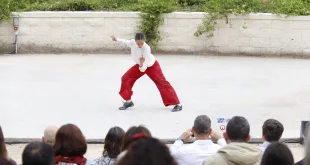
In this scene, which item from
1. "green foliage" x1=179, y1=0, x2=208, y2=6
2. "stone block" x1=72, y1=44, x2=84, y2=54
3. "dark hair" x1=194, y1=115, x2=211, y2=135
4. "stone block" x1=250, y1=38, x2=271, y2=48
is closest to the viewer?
"dark hair" x1=194, y1=115, x2=211, y2=135

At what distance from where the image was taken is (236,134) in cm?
500

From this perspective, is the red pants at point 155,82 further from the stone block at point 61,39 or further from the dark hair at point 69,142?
the stone block at point 61,39

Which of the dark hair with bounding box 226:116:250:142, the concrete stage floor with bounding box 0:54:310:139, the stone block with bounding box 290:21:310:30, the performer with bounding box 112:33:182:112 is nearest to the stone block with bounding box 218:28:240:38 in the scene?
the concrete stage floor with bounding box 0:54:310:139

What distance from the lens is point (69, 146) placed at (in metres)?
→ 4.60

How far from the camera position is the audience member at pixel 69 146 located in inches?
Result: 181

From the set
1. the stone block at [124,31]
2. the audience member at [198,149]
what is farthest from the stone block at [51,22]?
the audience member at [198,149]

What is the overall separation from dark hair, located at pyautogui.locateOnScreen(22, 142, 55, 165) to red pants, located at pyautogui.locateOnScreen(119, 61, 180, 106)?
574cm

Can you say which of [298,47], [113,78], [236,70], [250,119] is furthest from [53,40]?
[250,119]

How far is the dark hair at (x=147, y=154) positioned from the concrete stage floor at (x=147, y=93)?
4406 mm

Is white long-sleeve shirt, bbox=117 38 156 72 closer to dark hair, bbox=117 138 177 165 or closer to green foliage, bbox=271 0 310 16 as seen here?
green foliage, bbox=271 0 310 16

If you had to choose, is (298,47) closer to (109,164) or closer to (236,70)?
(236,70)

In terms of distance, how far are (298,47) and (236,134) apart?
32.8ft

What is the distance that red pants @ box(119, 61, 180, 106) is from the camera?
381 inches

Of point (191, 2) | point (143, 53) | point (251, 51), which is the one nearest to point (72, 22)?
point (191, 2)
